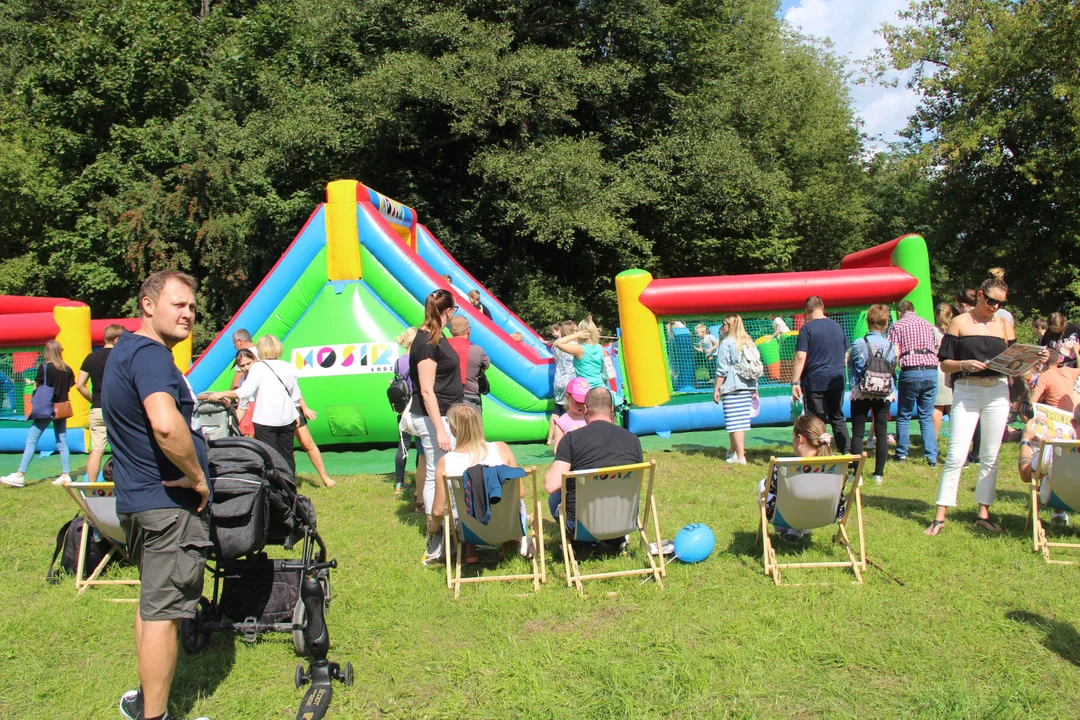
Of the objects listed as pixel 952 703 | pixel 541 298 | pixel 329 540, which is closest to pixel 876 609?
pixel 952 703

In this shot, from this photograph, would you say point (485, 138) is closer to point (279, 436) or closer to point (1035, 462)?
point (279, 436)

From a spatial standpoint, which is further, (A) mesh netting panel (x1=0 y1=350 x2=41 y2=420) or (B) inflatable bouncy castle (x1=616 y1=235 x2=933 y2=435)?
(A) mesh netting panel (x1=0 y1=350 x2=41 y2=420)

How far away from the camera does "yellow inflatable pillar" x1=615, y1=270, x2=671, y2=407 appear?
28.9 ft

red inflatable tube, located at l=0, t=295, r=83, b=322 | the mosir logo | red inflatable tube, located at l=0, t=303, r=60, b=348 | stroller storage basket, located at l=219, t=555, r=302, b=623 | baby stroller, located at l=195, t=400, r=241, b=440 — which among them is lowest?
stroller storage basket, located at l=219, t=555, r=302, b=623

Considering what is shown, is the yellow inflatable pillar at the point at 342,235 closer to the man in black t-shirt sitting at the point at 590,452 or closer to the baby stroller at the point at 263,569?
the man in black t-shirt sitting at the point at 590,452

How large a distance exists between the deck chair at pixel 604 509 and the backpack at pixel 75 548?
2719 mm

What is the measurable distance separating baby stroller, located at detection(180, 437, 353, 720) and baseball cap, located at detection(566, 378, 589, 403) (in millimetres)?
3619

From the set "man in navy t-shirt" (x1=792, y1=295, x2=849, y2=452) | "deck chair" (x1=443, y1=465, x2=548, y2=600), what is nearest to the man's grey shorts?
"deck chair" (x1=443, y1=465, x2=548, y2=600)

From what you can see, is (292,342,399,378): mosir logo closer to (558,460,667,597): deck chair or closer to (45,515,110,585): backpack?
(45,515,110,585): backpack

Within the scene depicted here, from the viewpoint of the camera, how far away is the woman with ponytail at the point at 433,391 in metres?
4.93

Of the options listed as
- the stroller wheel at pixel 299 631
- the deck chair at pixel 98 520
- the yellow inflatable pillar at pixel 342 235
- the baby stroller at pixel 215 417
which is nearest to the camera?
the stroller wheel at pixel 299 631

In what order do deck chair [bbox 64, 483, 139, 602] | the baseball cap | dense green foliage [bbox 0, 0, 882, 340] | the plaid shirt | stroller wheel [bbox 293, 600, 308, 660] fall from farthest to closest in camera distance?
1. dense green foliage [bbox 0, 0, 882, 340]
2. the plaid shirt
3. the baseball cap
4. deck chair [bbox 64, 483, 139, 602]
5. stroller wheel [bbox 293, 600, 308, 660]

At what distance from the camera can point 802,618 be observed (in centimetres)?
382

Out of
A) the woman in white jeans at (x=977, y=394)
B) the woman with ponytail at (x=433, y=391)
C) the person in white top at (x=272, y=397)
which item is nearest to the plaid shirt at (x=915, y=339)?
the woman in white jeans at (x=977, y=394)
